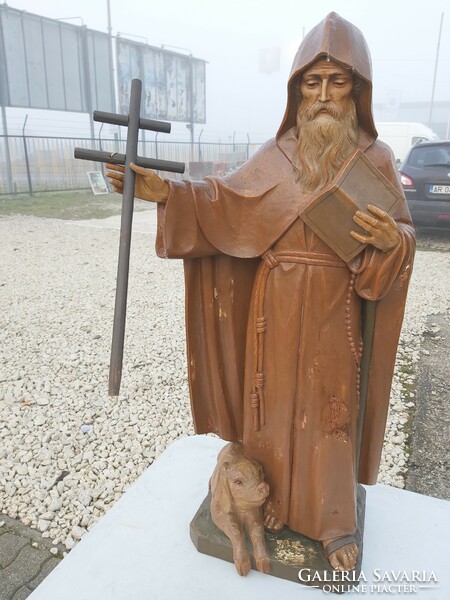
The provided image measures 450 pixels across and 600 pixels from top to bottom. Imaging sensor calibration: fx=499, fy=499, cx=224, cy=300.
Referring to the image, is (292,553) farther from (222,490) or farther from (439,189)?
(439,189)

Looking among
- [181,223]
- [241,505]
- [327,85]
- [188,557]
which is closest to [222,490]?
[241,505]

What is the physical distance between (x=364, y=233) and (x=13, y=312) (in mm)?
4783

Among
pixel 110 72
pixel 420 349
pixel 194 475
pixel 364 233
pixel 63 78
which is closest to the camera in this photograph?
pixel 364 233

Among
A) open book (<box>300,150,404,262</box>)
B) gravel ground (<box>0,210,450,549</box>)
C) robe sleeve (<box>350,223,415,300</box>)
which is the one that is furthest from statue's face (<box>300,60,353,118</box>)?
gravel ground (<box>0,210,450,549</box>)

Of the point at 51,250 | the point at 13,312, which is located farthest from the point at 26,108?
the point at 13,312

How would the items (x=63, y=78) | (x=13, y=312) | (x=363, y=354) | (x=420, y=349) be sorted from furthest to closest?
1. (x=63, y=78)
2. (x=13, y=312)
3. (x=420, y=349)
4. (x=363, y=354)

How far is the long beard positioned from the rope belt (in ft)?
0.67

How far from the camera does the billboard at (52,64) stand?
1569cm

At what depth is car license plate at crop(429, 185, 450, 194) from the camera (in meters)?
7.34

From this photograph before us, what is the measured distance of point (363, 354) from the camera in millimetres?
1635

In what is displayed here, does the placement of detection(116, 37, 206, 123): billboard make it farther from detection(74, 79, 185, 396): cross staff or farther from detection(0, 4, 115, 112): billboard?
detection(74, 79, 185, 396): cross staff

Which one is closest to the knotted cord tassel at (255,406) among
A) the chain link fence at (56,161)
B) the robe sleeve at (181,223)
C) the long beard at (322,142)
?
the robe sleeve at (181,223)

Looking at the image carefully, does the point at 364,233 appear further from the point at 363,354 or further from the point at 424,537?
the point at 424,537

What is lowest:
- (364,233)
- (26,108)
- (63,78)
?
(364,233)
